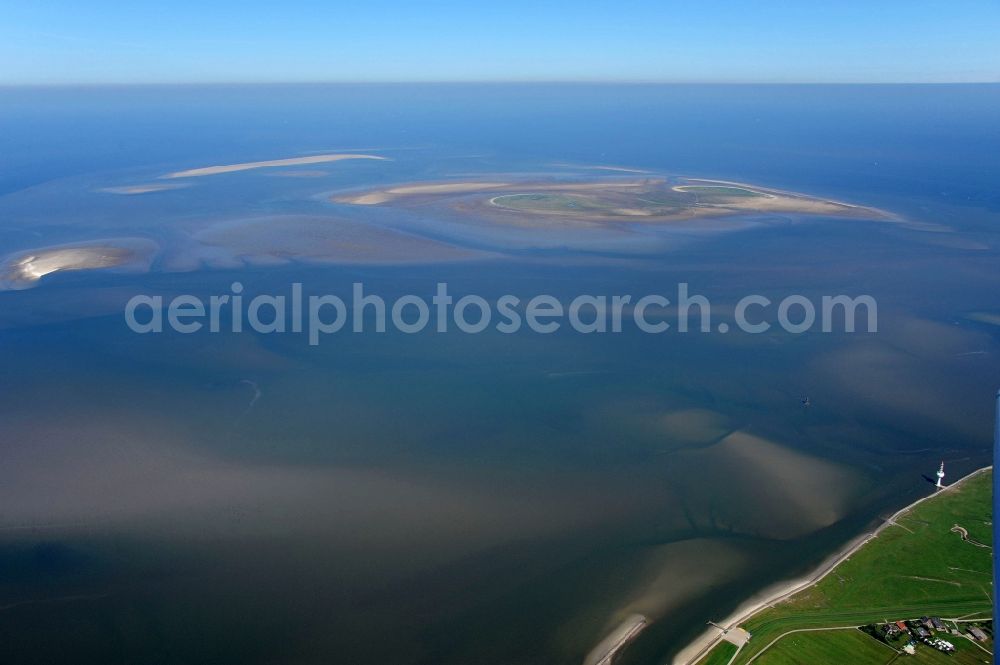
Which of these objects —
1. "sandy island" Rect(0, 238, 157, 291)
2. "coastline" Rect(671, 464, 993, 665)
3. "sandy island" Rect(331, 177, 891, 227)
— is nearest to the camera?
"coastline" Rect(671, 464, 993, 665)

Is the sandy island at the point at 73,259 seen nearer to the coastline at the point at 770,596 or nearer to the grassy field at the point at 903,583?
the coastline at the point at 770,596

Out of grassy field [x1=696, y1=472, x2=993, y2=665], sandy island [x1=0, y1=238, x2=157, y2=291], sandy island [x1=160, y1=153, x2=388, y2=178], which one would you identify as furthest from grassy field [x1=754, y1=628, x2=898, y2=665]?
sandy island [x1=160, y1=153, x2=388, y2=178]

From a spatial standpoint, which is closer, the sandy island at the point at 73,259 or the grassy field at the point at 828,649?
the grassy field at the point at 828,649

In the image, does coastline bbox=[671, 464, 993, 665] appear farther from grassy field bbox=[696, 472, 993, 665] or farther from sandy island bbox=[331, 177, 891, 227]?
sandy island bbox=[331, 177, 891, 227]

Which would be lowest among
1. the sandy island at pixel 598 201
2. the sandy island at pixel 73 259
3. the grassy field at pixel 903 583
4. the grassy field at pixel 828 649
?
the grassy field at pixel 828 649

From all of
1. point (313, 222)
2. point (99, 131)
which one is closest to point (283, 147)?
point (99, 131)

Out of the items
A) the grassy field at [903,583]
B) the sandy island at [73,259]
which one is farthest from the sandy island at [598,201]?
the grassy field at [903,583]
